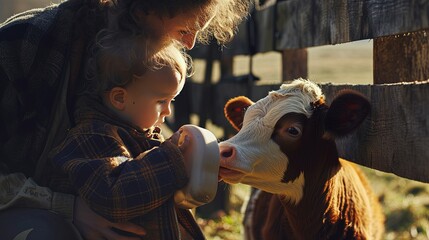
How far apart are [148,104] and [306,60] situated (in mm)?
2213

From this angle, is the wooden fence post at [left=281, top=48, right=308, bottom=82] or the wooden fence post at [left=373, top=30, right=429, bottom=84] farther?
the wooden fence post at [left=281, top=48, right=308, bottom=82]

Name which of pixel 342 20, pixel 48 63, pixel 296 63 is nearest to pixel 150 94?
pixel 48 63

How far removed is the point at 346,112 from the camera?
3.21 metres

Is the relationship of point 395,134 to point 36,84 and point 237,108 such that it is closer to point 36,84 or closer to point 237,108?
point 237,108

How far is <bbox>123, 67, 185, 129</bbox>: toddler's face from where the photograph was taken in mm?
2994

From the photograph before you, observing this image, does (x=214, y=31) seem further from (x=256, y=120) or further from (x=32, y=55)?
(x=32, y=55)

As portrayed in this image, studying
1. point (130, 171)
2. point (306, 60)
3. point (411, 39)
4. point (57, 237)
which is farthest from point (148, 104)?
point (306, 60)

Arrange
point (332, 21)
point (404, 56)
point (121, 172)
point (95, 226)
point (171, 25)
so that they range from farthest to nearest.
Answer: point (332, 21) < point (404, 56) < point (171, 25) < point (95, 226) < point (121, 172)

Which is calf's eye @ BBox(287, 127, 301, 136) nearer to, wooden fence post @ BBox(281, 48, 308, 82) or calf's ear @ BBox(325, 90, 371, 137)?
calf's ear @ BBox(325, 90, 371, 137)

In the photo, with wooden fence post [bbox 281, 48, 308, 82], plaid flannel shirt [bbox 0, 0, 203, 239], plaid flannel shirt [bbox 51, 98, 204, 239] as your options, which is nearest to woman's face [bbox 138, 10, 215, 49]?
plaid flannel shirt [bbox 0, 0, 203, 239]

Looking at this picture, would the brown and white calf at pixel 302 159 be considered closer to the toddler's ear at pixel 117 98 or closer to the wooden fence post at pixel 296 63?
the toddler's ear at pixel 117 98

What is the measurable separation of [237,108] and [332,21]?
65 cm

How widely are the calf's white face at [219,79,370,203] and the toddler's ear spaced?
17.0 inches

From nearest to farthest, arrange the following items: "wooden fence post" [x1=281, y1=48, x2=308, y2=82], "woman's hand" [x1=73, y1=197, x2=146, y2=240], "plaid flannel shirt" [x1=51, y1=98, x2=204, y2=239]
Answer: "plaid flannel shirt" [x1=51, y1=98, x2=204, y2=239] < "woman's hand" [x1=73, y1=197, x2=146, y2=240] < "wooden fence post" [x1=281, y1=48, x2=308, y2=82]
